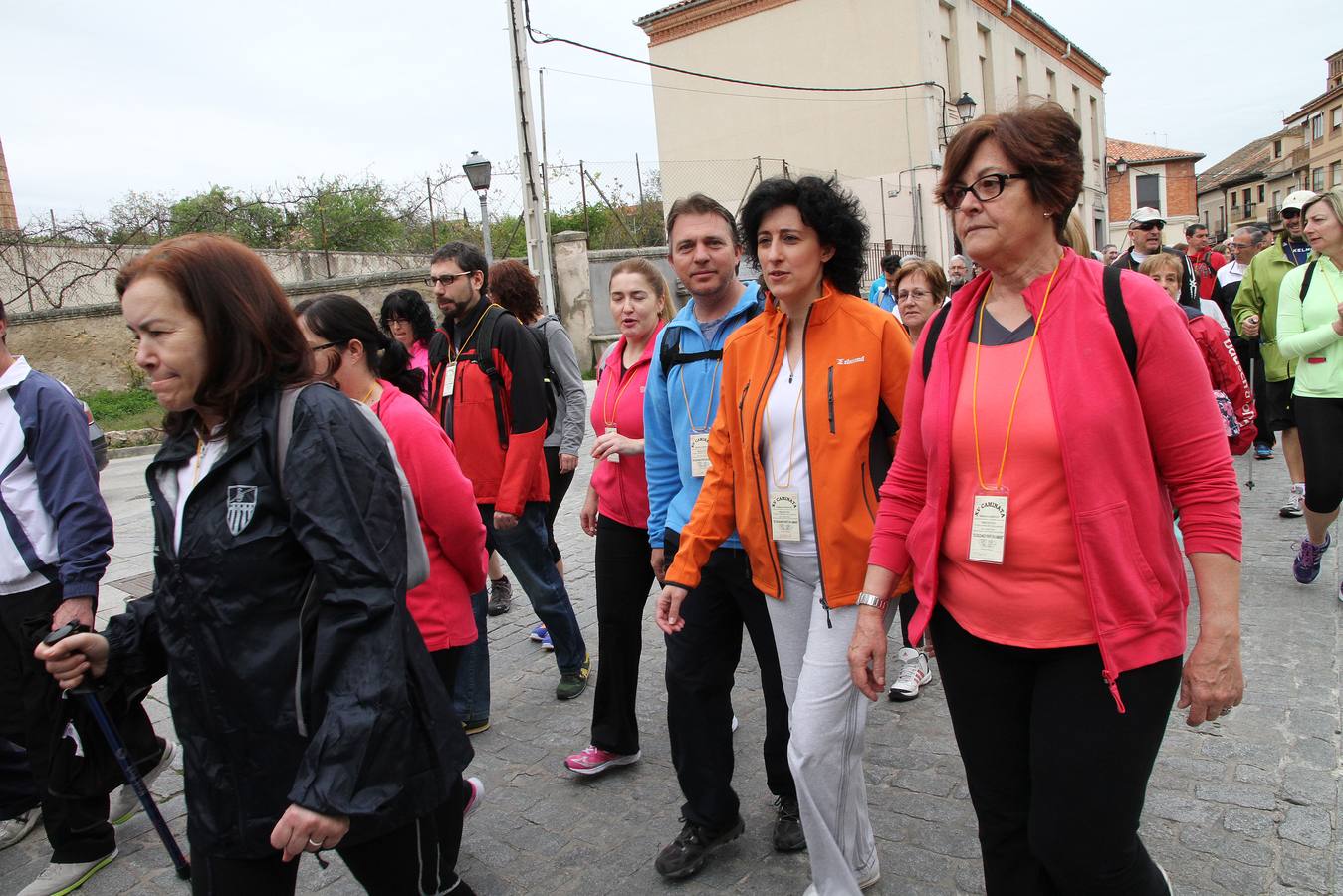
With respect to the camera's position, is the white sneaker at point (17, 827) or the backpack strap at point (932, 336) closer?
the backpack strap at point (932, 336)

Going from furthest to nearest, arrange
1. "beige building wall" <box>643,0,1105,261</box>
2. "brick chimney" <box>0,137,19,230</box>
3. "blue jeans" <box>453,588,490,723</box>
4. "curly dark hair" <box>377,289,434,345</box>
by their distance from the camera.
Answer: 1. "beige building wall" <box>643,0,1105,261</box>
2. "brick chimney" <box>0,137,19,230</box>
3. "curly dark hair" <box>377,289,434,345</box>
4. "blue jeans" <box>453,588,490,723</box>

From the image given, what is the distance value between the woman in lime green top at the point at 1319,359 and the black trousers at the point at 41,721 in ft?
19.1

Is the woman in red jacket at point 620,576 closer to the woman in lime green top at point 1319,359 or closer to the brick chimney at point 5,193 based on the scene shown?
the woman in lime green top at point 1319,359

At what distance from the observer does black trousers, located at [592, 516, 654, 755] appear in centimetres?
370

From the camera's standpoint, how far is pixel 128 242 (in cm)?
1859

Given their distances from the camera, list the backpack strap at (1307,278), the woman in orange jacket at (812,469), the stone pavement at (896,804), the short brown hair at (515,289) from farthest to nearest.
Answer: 1. the short brown hair at (515,289)
2. the backpack strap at (1307,278)
3. the stone pavement at (896,804)
4. the woman in orange jacket at (812,469)

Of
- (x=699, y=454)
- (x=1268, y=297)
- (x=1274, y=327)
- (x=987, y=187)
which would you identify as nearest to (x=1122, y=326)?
(x=987, y=187)

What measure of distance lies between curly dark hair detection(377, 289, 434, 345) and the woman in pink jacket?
12.2 feet

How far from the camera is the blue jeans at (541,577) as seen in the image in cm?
449

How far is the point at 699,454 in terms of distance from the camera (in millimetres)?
3109

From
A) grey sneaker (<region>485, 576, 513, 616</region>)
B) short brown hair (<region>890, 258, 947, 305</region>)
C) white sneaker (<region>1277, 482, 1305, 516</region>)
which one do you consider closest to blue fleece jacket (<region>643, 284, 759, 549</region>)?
short brown hair (<region>890, 258, 947, 305</region>)

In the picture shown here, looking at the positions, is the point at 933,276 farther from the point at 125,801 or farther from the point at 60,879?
the point at 60,879

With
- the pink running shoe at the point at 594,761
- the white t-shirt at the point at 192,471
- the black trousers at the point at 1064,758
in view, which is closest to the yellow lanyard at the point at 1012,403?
the black trousers at the point at 1064,758

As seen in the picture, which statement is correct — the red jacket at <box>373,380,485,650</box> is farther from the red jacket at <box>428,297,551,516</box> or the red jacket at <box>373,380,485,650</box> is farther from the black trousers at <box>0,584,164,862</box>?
the black trousers at <box>0,584,164,862</box>
